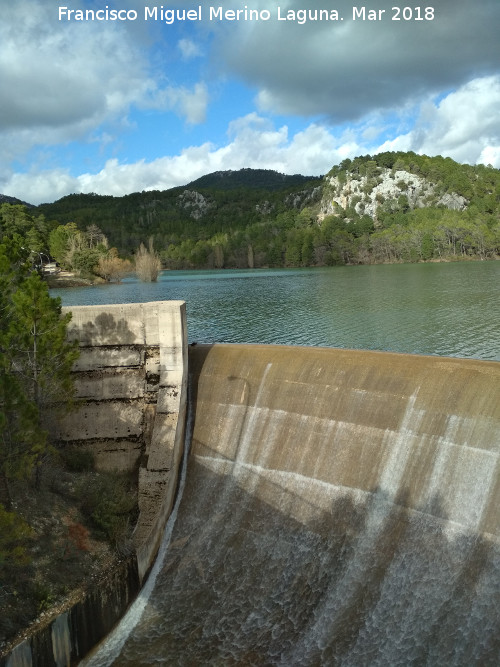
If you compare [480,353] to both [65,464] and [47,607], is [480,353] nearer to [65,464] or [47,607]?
[65,464]

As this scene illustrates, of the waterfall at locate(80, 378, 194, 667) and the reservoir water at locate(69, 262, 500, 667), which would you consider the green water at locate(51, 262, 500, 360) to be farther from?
the waterfall at locate(80, 378, 194, 667)

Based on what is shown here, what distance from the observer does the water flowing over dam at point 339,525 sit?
Answer: 10234 mm

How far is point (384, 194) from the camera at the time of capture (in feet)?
502

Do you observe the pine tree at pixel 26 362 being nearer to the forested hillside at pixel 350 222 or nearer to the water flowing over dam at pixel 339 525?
the water flowing over dam at pixel 339 525

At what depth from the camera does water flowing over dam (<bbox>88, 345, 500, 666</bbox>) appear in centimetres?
1023

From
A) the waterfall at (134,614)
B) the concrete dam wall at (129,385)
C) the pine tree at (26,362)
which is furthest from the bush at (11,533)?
the concrete dam wall at (129,385)

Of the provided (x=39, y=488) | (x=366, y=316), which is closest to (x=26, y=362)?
(x=39, y=488)

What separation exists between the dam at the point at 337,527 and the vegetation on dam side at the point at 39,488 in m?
1.53

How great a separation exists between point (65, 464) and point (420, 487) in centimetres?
1005

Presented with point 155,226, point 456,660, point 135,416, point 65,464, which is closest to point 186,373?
point 135,416

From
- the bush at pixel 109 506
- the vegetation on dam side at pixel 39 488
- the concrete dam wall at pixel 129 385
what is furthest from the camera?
the concrete dam wall at pixel 129 385

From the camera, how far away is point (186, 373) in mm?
16469

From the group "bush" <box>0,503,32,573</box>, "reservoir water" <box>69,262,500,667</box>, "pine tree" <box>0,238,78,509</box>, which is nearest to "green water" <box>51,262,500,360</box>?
"reservoir water" <box>69,262,500,667</box>

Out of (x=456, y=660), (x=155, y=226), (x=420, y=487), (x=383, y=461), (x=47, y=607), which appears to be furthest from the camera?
(x=155, y=226)
